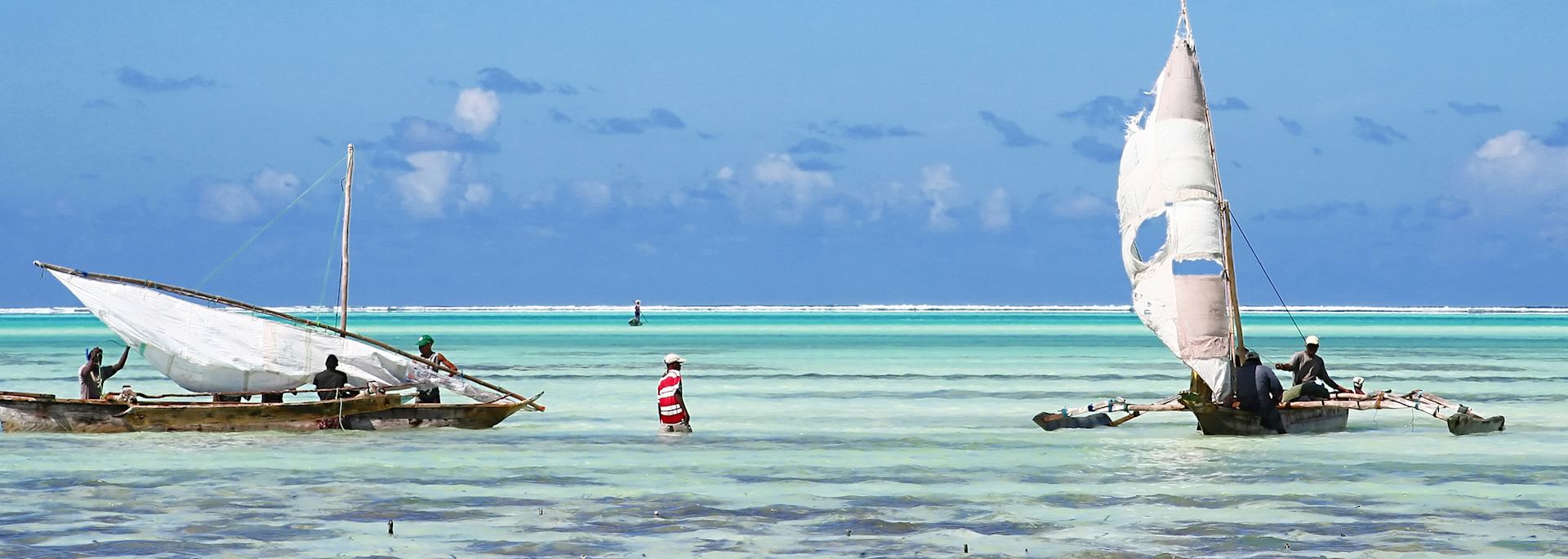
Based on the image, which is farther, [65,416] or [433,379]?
[433,379]

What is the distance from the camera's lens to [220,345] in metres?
24.4

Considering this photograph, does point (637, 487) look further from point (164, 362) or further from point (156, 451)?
point (164, 362)

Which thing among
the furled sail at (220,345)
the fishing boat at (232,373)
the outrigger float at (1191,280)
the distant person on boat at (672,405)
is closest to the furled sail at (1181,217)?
the outrigger float at (1191,280)

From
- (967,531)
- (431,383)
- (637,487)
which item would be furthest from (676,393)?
(967,531)

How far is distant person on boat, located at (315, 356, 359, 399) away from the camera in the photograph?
24156 mm

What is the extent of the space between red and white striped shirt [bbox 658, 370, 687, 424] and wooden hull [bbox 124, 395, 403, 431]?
4.07m

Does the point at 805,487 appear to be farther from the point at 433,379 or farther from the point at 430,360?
the point at 430,360

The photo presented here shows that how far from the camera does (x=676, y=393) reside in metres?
23.6

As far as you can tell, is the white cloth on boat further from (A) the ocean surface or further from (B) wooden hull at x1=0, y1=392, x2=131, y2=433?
(B) wooden hull at x1=0, y1=392, x2=131, y2=433

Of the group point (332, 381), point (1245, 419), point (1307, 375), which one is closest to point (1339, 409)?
point (1307, 375)

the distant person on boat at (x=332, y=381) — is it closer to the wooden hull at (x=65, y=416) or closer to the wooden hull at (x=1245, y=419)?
the wooden hull at (x=65, y=416)

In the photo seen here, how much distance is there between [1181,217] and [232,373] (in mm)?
14436

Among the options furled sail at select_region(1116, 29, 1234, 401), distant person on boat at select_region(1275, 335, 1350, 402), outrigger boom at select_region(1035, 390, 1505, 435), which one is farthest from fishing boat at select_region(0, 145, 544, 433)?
distant person on boat at select_region(1275, 335, 1350, 402)

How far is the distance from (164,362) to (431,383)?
12.9 ft
